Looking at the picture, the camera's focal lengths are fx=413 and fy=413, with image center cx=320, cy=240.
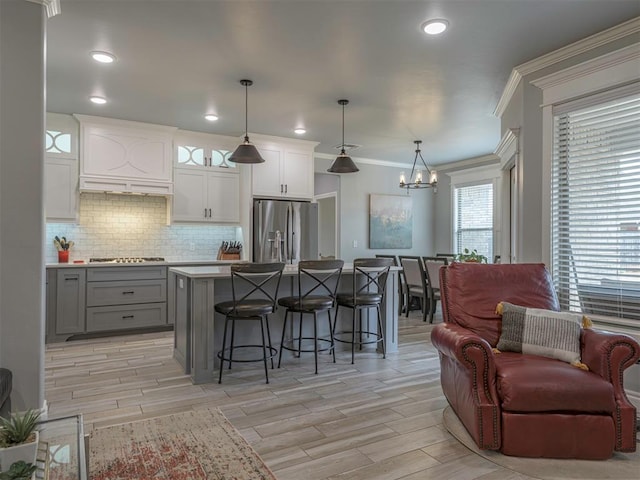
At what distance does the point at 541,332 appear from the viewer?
2.53 m

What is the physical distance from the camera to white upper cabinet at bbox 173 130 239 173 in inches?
224

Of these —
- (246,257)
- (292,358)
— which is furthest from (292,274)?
(246,257)

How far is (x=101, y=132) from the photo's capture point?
5117 mm

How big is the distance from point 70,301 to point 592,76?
220 inches

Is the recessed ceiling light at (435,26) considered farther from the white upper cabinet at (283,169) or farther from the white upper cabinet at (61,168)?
the white upper cabinet at (61,168)

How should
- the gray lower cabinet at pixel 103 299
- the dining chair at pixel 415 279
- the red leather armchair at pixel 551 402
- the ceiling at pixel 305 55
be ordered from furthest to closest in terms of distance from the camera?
the dining chair at pixel 415 279
the gray lower cabinet at pixel 103 299
the ceiling at pixel 305 55
the red leather armchair at pixel 551 402

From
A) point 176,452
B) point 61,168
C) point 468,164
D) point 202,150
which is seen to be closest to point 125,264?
point 61,168

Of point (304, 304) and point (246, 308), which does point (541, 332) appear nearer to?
point (304, 304)

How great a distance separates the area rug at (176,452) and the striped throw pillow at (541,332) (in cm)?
173

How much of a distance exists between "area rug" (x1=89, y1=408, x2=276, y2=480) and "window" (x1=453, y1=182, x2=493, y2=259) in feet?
20.0

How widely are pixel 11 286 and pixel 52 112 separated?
334cm

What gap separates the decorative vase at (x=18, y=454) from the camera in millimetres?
1276

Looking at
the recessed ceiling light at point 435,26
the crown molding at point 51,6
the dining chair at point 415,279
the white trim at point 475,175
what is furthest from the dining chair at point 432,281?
the crown molding at point 51,6

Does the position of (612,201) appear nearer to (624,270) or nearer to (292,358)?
(624,270)
